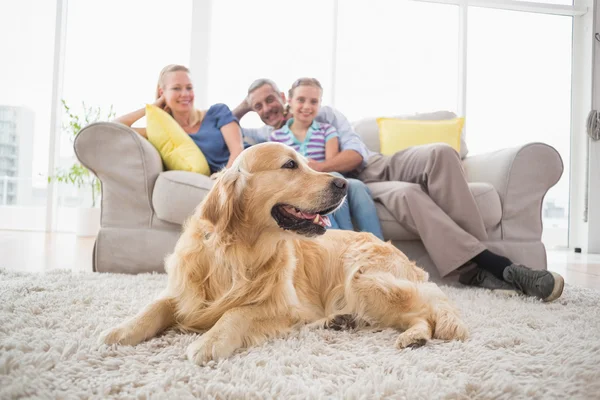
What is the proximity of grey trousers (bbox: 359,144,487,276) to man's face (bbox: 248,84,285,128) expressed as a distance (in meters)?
1.15

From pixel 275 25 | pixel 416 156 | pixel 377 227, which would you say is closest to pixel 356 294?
pixel 377 227

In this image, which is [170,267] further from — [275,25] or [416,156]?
[275,25]

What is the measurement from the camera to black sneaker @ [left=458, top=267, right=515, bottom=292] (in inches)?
84.4

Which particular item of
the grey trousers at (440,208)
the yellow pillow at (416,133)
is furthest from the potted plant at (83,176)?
the grey trousers at (440,208)

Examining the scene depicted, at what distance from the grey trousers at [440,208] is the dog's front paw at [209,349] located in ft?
4.80

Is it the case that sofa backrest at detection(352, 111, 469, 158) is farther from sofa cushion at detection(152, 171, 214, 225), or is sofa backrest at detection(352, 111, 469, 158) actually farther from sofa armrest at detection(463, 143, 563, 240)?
sofa cushion at detection(152, 171, 214, 225)

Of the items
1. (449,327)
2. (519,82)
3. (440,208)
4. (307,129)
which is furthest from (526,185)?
(519,82)

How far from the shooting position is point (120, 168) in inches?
94.8

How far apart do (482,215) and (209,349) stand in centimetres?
194

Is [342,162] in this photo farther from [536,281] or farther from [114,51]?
[114,51]

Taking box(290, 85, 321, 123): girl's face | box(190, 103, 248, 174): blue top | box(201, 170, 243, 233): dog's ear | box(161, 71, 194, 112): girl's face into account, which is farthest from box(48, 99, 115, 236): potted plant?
box(201, 170, 243, 233): dog's ear

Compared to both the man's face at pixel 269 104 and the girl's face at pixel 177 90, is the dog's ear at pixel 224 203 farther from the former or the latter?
the man's face at pixel 269 104

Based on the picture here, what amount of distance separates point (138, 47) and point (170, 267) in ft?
16.7

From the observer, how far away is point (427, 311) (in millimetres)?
1374
